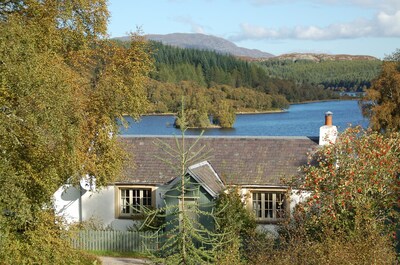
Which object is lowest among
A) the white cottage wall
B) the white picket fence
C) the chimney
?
the white picket fence

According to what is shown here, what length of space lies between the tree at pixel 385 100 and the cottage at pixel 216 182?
2931 centimetres

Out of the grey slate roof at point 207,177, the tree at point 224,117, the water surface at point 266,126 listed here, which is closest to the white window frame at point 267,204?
the grey slate roof at point 207,177

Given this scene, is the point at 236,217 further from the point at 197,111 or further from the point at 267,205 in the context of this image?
the point at 197,111

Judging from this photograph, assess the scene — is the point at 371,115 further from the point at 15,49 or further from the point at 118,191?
the point at 15,49

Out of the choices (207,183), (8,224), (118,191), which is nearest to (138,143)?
(118,191)

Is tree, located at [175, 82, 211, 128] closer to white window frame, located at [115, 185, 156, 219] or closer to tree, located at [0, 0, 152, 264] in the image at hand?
white window frame, located at [115, 185, 156, 219]

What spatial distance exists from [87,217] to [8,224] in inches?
483

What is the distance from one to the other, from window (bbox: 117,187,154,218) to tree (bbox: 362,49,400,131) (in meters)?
33.4

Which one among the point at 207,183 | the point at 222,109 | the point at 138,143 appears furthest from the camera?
the point at 222,109

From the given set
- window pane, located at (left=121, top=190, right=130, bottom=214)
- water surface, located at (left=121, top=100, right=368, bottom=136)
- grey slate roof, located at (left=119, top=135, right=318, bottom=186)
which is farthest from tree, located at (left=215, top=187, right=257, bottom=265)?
water surface, located at (left=121, top=100, right=368, bottom=136)

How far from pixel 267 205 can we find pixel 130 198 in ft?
21.1

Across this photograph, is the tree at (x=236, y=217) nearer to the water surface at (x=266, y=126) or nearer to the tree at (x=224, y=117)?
the water surface at (x=266, y=126)

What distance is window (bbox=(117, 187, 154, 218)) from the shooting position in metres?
29.5

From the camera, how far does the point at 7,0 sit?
2248 centimetres
